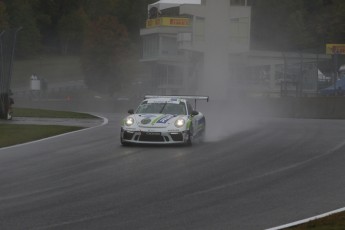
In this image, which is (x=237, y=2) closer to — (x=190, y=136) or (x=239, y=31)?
(x=239, y=31)

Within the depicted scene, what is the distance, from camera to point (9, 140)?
21.2 meters

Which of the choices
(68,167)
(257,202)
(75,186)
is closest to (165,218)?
(257,202)

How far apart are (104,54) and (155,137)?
62754 millimetres

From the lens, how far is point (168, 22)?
73.4 meters

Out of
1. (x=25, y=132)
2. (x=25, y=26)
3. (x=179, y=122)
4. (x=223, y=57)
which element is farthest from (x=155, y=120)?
(x=25, y=26)

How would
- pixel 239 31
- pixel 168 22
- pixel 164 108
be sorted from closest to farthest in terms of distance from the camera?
1. pixel 164 108
2. pixel 239 31
3. pixel 168 22

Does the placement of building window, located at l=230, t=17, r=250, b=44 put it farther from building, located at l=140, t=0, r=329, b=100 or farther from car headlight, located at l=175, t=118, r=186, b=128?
car headlight, located at l=175, t=118, r=186, b=128

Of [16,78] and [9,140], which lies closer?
[9,140]

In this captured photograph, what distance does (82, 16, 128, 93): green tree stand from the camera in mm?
80250

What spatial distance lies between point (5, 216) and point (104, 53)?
2823 inches

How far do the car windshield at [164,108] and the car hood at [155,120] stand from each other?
1.64ft

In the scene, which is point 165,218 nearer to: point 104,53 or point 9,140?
point 9,140

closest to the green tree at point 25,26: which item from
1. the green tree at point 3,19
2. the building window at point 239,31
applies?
the green tree at point 3,19

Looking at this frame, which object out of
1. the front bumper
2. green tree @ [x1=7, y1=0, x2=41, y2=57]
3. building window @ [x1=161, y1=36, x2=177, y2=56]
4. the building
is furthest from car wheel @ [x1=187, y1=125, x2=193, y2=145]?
green tree @ [x1=7, y1=0, x2=41, y2=57]
